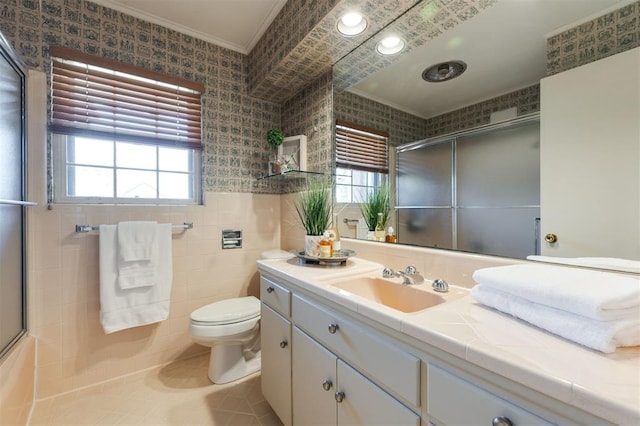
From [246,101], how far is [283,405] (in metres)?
2.10

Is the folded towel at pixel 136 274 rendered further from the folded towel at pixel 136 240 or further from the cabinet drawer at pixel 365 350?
the cabinet drawer at pixel 365 350

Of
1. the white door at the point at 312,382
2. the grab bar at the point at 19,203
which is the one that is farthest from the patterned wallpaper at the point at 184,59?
the white door at the point at 312,382

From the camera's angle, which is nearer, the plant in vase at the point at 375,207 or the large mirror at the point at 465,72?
the large mirror at the point at 465,72

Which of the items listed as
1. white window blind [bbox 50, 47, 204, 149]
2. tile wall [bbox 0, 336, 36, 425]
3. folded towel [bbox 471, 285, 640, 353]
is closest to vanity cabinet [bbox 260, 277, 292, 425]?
folded towel [bbox 471, 285, 640, 353]

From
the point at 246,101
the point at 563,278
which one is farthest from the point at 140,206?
the point at 563,278

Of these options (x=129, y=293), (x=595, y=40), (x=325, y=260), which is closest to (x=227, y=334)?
(x=129, y=293)

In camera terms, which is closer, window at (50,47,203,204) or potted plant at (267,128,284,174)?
window at (50,47,203,204)

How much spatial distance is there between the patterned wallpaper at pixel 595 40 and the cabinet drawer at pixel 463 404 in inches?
39.0

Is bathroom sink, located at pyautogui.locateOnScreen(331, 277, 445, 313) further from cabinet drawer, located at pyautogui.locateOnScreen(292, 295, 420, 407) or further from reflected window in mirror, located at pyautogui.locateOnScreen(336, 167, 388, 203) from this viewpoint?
reflected window in mirror, located at pyautogui.locateOnScreen(336, 167, 388, 203)

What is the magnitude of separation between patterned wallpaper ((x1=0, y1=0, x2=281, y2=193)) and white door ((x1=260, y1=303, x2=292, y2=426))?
1173 millimetres

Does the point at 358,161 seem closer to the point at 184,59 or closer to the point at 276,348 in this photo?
the point at 276,348

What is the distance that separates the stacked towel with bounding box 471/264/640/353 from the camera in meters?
0.52

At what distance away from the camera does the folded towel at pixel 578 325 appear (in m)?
0.51

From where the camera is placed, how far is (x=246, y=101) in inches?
86.7
